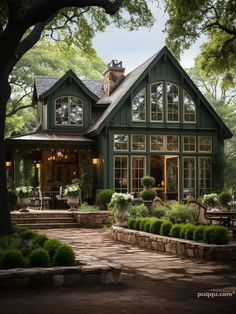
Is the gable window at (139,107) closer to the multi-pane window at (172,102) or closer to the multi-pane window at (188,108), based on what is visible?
the multi-pane window at (172,102)

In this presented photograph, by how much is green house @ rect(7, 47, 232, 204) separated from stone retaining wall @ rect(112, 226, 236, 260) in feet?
30.1

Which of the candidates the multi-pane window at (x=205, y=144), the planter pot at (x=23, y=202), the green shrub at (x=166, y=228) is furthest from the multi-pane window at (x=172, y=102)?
the green shrub at (x=166, y=228)

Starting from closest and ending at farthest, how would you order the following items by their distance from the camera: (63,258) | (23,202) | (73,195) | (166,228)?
(63,258), (166,228), (23,202), (73,195)

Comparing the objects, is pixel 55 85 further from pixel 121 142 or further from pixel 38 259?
pixel 38 259

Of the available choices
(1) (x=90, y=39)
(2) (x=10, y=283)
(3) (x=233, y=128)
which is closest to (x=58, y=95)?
(1) (x=90, y=39)

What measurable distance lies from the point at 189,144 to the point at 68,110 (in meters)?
6.29

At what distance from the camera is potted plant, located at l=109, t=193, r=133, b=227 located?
45.8ft

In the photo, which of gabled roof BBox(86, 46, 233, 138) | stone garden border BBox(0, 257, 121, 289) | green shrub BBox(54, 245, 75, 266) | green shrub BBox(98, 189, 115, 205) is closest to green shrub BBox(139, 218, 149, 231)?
stone garden border BBox(0, 257, 121, 289)

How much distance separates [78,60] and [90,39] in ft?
76.0

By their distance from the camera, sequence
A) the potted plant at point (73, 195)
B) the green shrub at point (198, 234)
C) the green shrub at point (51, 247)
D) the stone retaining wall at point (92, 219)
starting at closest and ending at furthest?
the green shrub at point (51, 247)
the green shrub at point (198, 234)
the stone retaining wall at point (92, 219)
the potted plant at point (73, 195)

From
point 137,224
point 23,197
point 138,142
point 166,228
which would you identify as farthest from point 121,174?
point 166,228

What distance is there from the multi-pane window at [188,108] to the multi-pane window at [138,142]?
8.24ft

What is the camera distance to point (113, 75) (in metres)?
25.2

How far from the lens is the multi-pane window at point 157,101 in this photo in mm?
22547
